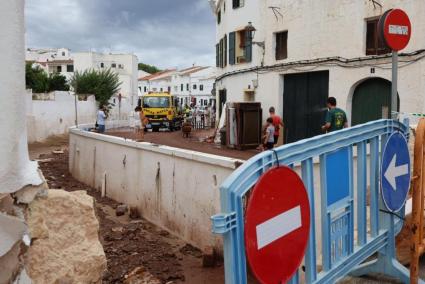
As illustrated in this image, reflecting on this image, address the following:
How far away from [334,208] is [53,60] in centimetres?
7129

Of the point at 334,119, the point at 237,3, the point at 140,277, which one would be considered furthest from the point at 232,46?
the point at 140,277

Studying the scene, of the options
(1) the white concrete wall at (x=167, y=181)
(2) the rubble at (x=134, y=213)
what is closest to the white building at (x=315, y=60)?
(1) the white concrete wall at (x=167, y=181)

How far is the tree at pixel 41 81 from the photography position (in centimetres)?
4122

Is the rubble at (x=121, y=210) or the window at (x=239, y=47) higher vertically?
the window at (x=239, y=47)

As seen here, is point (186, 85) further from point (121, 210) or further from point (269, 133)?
point (121, 210)

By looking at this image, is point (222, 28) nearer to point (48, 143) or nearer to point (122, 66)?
point (48, 143)

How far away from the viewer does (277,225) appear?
8.11 feet

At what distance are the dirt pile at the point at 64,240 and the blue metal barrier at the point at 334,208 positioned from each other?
1.54 meters

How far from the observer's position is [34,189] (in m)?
3.09

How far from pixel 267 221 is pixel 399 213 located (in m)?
2.29

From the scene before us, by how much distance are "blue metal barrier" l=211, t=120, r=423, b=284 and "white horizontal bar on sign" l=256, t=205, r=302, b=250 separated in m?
0.14

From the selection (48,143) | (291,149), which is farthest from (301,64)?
(48,143)

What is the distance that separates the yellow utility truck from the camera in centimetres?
2920

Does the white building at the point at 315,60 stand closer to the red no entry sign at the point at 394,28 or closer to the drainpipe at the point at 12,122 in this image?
the red no entry sign at the point at 394,28
